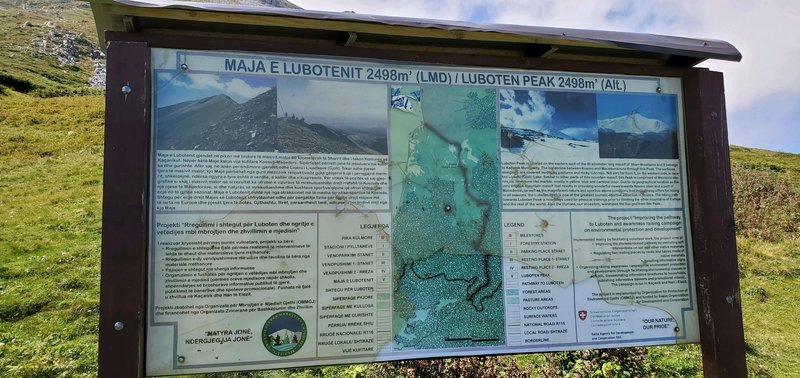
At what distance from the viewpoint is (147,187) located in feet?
11.1

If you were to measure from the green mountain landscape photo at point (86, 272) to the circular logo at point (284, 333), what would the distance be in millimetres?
2808

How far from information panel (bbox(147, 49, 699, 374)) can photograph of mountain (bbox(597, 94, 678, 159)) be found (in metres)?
0.01

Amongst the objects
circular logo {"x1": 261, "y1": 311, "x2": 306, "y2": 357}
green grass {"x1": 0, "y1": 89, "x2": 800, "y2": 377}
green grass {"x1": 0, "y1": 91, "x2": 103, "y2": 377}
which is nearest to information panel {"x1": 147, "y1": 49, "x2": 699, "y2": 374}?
circular logo {"x1": 261, "y1": 311, "x2": 306, "y2": 357}

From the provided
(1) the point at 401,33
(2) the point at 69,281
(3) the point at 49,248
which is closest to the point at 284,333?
(1) the point at 401,33

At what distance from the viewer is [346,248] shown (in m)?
3.64

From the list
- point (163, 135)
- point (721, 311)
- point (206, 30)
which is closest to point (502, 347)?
point (721, 311)

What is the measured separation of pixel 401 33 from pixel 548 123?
1.42 metres

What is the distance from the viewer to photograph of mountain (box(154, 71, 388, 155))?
351cm

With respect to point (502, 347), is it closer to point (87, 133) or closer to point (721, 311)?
point (721, 311)

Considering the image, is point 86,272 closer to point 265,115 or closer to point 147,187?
point 147,187

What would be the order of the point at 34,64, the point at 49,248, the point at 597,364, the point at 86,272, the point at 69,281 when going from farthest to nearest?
the point at 34,64 < the point at 49,248 < the point at 86,272 < the point at 69,281 < the point at 597,364

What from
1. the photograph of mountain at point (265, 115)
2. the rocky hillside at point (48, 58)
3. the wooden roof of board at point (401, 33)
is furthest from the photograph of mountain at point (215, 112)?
the rocky hillside at point (48, 58)

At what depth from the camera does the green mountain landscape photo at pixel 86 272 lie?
6.35 m

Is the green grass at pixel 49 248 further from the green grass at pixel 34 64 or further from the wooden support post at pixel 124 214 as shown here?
the green grass at pixel 34 64
